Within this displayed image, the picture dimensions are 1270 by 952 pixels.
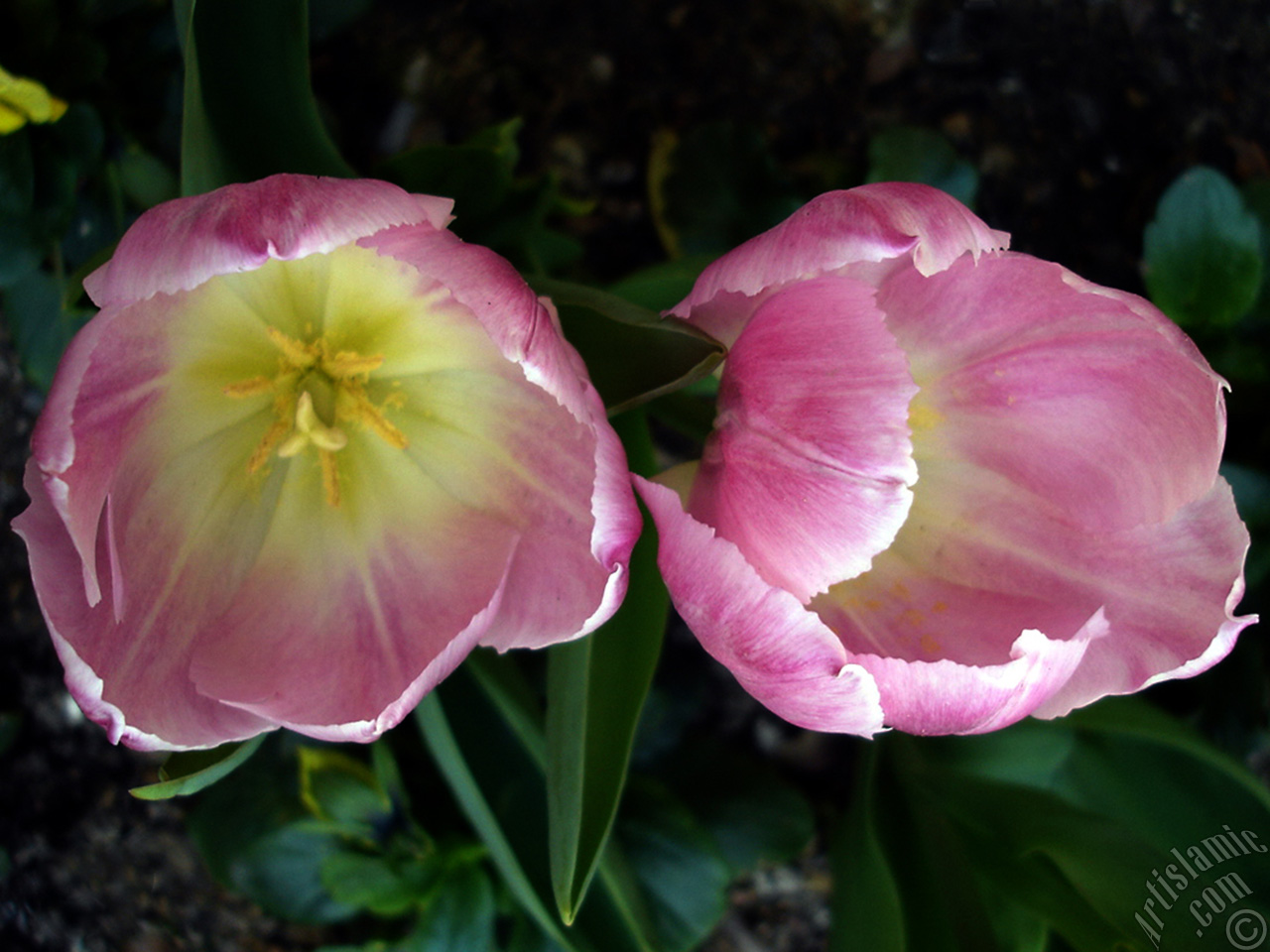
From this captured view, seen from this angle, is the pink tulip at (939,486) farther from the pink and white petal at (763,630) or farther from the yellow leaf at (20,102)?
the yellow leaf at (20,102)

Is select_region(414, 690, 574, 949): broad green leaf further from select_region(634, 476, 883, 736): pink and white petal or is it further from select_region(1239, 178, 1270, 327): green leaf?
select_region(1239, 178, 1270, 327): green leaf

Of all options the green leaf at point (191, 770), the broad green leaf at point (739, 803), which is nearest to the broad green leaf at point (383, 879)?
the broad green leaf at point (739, 803)

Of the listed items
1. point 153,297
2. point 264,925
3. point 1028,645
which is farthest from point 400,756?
point 1028,645

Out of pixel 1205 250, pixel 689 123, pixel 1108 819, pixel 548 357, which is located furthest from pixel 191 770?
pixel 1205 250

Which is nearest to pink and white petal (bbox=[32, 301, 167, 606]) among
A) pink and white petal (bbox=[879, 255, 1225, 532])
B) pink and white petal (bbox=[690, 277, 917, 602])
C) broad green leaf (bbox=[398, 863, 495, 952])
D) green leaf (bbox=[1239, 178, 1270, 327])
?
pink and white petal (bbox=[690, 277, 917, 602])

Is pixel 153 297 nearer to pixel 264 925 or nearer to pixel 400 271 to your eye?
pixel 400 271

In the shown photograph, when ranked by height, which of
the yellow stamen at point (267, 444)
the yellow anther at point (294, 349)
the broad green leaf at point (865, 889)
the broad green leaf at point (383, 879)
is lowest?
the broad green leaf at point (383, 879)
